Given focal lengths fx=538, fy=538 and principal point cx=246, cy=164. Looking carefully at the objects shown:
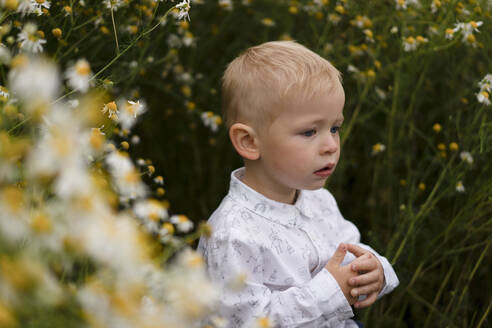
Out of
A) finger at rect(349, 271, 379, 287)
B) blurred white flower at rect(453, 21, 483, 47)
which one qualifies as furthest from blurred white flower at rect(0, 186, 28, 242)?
blurred white flower at rect(453, 21, 483, 47)

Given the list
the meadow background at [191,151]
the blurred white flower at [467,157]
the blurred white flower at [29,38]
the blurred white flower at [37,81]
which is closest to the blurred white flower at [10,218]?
the meadow background at [191,151]

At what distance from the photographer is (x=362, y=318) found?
170 cm

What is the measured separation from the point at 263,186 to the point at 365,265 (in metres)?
0.34

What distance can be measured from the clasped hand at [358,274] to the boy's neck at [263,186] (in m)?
0.21

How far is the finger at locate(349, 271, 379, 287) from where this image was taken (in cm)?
137

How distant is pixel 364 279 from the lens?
1400 millimetres

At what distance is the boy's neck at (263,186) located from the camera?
146 centimetres

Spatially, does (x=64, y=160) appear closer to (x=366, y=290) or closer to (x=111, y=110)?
(x=111, y=110)

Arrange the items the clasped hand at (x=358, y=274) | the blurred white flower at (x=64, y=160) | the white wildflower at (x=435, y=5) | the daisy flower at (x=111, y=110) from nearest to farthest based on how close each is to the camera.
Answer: the blurred white flower at (x=64, y=160), the daisy flower at (x=111, y=110), the clasped hand at (x=358, y=274), the white wildflower at (x=435, y=5)

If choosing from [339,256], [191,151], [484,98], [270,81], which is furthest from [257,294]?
[191,151]

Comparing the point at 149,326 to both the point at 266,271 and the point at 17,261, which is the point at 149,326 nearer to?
the point at 17,261

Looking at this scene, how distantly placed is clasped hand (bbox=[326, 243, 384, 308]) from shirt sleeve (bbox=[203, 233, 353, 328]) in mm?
35

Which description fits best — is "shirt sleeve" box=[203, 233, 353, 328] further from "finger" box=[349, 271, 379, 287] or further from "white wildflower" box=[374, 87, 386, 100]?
"white wildflower" box=[374, 87, 386, 100]

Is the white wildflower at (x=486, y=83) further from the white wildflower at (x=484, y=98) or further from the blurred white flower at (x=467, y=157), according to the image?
the blurred white flower at (x=467, y=157)
